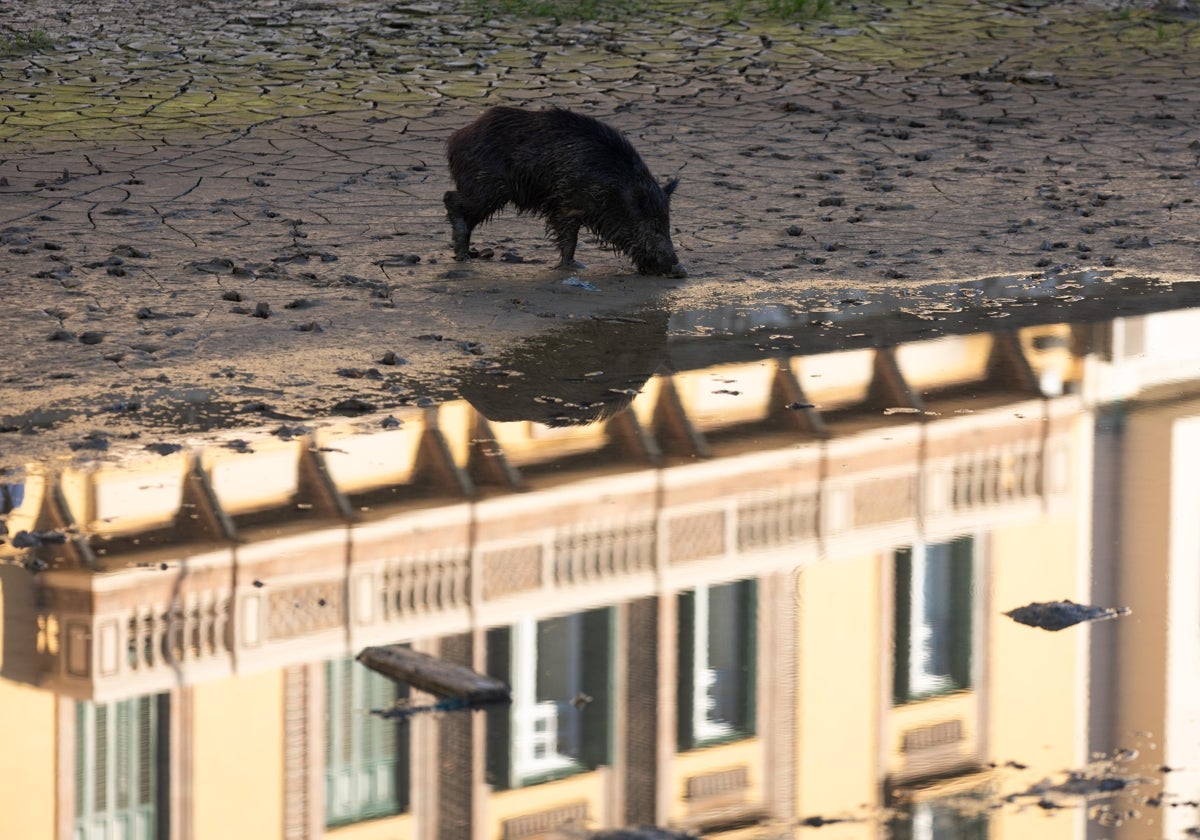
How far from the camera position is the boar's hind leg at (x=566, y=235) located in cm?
858

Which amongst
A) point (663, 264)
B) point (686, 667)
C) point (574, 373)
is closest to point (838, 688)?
point (686, 667)

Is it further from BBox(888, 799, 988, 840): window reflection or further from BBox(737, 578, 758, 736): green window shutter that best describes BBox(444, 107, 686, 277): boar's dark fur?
BBox(888, 799, 988, 840): window reflection

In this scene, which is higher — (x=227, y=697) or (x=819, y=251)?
(x=819, y=251)

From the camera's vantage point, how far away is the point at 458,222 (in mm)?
8695

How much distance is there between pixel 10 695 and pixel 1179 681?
282cm

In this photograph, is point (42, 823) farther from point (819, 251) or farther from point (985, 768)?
point (819, 251)

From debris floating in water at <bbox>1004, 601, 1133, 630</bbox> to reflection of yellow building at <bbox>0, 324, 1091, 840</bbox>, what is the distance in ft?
0.21

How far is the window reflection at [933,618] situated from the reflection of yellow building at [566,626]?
0.03 ft

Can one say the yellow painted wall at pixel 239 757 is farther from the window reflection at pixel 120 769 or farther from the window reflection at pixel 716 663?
the window reflection at pixel 716 663

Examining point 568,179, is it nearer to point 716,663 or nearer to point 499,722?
point 716,663

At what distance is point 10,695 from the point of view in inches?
174

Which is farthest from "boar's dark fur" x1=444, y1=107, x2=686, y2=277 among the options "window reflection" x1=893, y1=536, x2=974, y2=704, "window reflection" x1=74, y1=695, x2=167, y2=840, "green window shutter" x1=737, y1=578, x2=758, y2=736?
"window reflection" x1=74, y1=695, x2=167, y2=840

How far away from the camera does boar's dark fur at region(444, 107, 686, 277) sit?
27.7 ft

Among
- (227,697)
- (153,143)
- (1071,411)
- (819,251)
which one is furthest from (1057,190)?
(227,697)
